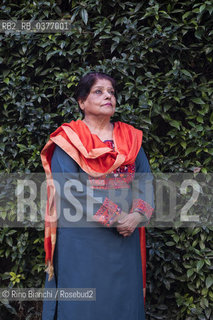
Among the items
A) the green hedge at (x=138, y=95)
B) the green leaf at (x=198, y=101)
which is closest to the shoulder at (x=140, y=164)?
the green hedge at (x=138, y=95)

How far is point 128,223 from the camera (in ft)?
5.98

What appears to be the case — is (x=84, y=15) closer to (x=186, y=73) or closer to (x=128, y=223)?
(x=186, y=73)

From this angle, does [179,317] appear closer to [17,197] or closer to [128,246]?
[128,246]

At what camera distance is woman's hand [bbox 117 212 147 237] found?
5.96 ft

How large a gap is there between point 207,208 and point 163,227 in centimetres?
35

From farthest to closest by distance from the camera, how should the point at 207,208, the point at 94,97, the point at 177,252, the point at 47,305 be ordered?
1. the point at 177,252
2. the point at 207,208
3. the point at 47,305
4. the point at 94,97

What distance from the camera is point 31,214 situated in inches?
102

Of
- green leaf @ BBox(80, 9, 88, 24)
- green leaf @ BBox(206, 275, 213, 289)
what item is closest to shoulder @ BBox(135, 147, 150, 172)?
green leaf @ BBox(206, 275, 213, 289)

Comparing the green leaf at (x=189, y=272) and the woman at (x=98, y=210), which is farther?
the green leaf at (x=189, y=272)

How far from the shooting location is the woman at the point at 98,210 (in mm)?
1819

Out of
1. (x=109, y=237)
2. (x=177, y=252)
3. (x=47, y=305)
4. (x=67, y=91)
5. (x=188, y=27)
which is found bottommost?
(x=47, y=305)

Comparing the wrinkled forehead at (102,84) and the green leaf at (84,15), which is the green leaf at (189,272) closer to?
the wrinkled forehead at (102,84)

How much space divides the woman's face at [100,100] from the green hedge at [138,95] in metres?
0.55

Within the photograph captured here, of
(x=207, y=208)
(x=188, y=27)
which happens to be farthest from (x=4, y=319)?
(x=188, y=27)
